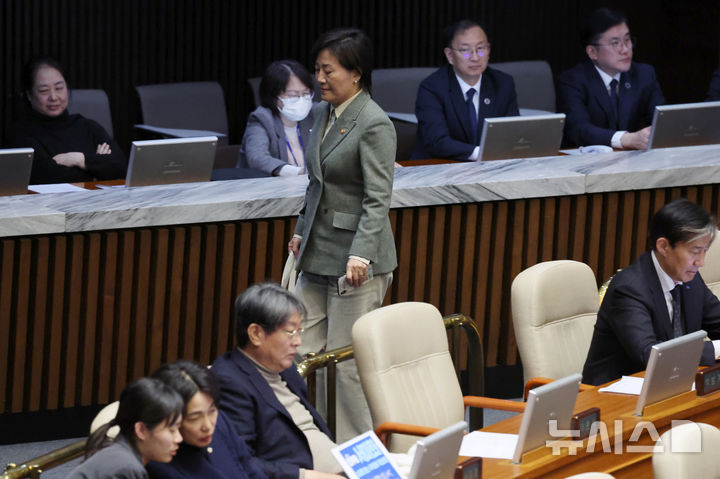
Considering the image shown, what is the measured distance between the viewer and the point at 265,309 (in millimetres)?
3414

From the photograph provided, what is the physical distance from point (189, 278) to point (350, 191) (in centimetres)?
94

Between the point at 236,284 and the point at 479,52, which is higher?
the point at 479,52

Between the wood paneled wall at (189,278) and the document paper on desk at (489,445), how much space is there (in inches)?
64.7

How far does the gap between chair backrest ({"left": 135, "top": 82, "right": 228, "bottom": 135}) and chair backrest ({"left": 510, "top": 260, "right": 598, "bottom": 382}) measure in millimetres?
3437

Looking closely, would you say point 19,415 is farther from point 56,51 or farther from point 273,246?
point 56,51

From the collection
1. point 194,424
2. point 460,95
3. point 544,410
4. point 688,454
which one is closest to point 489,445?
point 544,410

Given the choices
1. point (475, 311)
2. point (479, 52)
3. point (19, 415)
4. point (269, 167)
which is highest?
point (479, 52)

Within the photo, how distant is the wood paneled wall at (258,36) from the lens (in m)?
7.41

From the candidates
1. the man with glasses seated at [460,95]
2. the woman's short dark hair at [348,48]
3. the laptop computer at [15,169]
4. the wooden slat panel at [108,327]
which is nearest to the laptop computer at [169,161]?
the laptop computer at [15,169]

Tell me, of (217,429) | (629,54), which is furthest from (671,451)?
(629,54)

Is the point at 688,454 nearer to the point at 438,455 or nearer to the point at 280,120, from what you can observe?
the point at 438,455

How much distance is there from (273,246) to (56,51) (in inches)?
118

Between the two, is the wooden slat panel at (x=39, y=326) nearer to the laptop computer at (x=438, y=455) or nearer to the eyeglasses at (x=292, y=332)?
the eyeglasses at (x=292, y=332)

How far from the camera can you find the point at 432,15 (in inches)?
326
